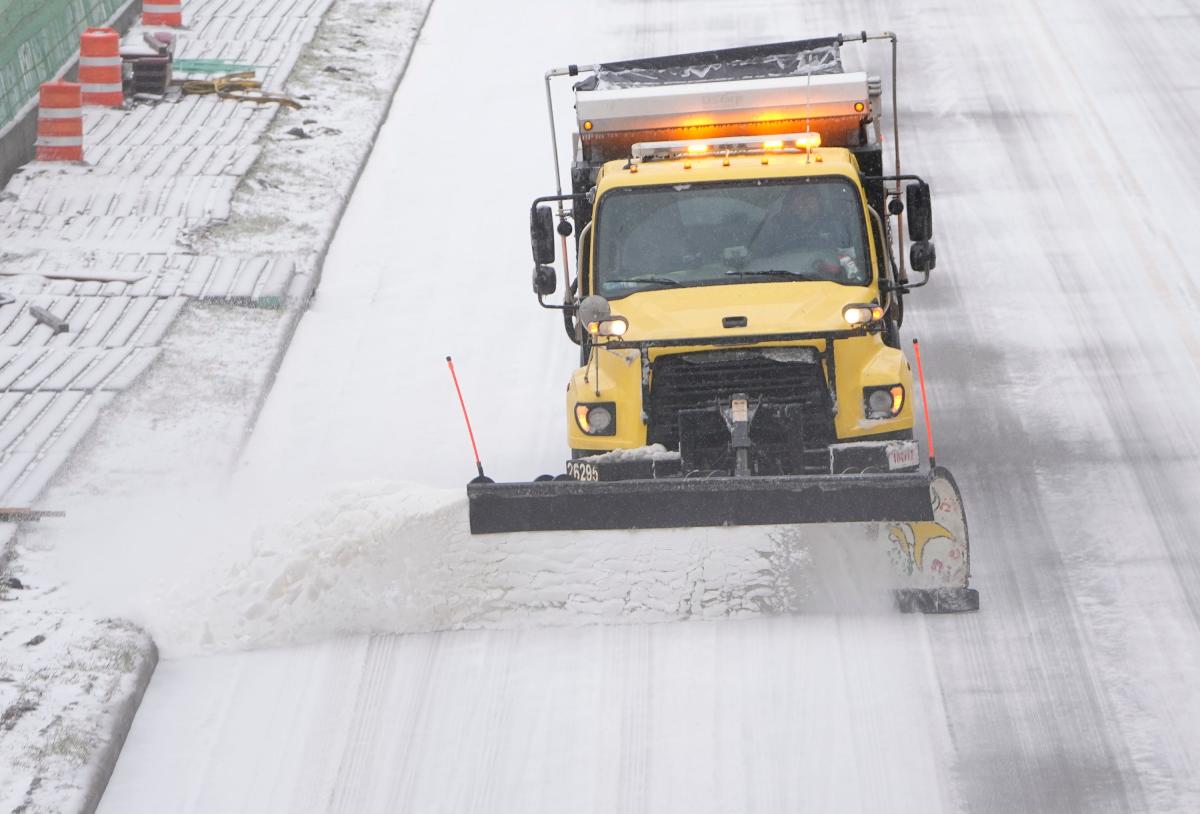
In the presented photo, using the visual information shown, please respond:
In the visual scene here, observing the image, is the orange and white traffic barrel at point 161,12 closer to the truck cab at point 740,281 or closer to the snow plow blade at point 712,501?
the truck cab at point 740,281

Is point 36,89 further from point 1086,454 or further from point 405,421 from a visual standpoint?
point 1086,454

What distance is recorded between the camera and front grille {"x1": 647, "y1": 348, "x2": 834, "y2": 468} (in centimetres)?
937

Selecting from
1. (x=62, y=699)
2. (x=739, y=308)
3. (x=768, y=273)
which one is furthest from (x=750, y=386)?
(x=62, y=699)

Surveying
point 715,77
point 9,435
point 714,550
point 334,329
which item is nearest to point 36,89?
point 334,329

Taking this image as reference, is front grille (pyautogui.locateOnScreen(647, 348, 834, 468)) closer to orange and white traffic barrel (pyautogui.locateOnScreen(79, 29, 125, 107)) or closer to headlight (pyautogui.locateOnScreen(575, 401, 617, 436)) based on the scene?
headlight (pyautogui.locateOnScreen(575, 401, 617, 436))

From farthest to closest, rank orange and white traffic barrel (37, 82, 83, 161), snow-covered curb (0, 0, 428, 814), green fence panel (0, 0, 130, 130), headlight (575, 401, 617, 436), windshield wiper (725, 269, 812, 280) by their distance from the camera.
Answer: orange and white traffic barrel (37, 82, 83, 161) → green fence panel (0, 0, 130, 130) → windshield wiper (725, 269, 812, 280) → headlight (575, 401, 617, 436) → snow-covered curb (0, 0, 428, 814)

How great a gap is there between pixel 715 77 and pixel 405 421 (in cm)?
325

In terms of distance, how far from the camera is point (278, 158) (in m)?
18.2

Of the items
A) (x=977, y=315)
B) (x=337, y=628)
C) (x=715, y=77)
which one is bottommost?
(x=977, y=315)

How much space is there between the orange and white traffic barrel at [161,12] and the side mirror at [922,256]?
14.2 meters

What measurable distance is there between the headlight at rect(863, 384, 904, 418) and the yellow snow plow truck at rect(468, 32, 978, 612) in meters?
0.01

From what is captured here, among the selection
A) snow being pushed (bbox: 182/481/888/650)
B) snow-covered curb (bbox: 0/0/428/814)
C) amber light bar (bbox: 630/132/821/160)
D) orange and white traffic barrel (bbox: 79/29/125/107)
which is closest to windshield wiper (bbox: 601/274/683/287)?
amber light bar (bbox: 630/132/821/160)

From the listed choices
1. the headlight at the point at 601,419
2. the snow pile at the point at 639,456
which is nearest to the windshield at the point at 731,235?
the headlight at the point at 601,419

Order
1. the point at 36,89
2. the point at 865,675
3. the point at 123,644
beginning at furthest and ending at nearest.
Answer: the point at 36,89 → the point at 123,644 → the point at 865,675
